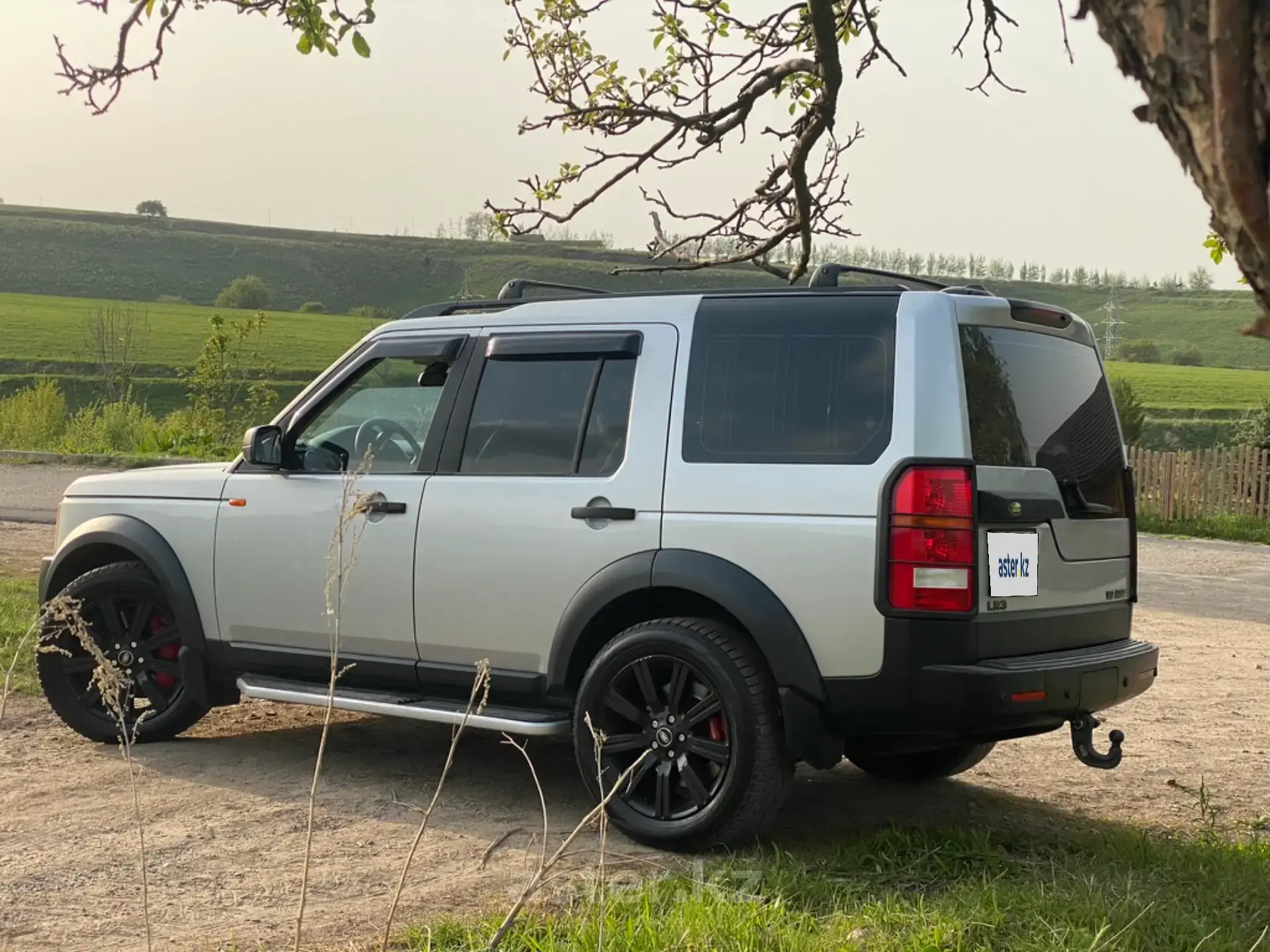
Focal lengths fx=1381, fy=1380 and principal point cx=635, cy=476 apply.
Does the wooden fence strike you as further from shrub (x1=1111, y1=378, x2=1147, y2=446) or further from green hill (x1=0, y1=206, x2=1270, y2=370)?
green hill (x1=0, y1=206, x2=1270, y2=370)

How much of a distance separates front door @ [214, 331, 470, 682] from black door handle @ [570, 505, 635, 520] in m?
→ 0.79

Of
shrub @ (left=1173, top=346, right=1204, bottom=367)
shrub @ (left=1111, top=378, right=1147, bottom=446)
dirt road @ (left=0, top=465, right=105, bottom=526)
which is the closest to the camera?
dirt road @ (left=0, top=465, right=105, bottom=526)

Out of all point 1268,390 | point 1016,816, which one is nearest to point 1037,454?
point 1016,816

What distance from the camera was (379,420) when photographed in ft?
20.1

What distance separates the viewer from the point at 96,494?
22.1 ft

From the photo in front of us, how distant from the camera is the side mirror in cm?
609

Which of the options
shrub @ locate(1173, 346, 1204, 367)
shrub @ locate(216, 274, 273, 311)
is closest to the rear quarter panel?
shrub @ locate(216, 274, 273, 311)

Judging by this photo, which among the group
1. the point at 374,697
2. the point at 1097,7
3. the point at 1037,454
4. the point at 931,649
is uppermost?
the point at 1097,7

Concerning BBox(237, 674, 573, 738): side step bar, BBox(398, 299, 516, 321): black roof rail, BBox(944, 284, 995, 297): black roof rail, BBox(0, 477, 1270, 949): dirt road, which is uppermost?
BBox(944, 284, 995, 297): black roof rail

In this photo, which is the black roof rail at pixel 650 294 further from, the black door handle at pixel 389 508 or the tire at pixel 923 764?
the tire at pixel 923 764

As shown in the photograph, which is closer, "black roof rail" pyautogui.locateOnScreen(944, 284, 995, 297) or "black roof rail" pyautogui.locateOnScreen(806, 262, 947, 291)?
"black roof rail" pyautogui.locateOnScreen(944, 284, 995, 297)

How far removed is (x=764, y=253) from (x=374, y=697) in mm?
4610

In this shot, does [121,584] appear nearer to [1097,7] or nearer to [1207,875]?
[1207,875]

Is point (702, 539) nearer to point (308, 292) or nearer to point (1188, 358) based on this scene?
point (1188, 358)
